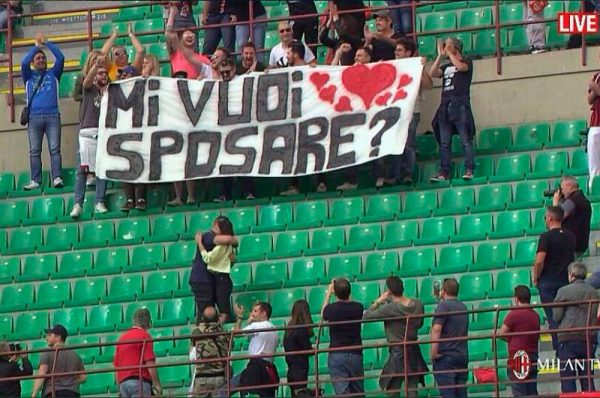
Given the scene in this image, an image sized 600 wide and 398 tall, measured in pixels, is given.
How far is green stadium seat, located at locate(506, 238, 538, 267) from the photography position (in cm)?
2688

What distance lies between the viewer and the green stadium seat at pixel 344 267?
1089 inches

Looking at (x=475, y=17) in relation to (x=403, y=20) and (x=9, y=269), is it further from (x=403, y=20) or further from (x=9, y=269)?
(x=9, y=269)

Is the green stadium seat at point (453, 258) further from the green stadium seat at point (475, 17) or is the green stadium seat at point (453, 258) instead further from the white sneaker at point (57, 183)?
the white sneaker at point (57, 183)

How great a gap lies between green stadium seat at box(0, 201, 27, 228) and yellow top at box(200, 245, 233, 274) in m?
4.22

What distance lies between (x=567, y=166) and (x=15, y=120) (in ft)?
23.6

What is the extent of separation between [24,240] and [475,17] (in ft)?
20.4

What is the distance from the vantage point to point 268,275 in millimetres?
27969

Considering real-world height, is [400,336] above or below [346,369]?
above

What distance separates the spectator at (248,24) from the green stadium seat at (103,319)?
475cm

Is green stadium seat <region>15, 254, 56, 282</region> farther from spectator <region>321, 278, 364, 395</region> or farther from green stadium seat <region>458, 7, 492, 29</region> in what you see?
green stadium seat <region>458, 7, 492, 29</region>

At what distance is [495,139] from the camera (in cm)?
3002

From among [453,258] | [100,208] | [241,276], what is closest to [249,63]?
[100,208]

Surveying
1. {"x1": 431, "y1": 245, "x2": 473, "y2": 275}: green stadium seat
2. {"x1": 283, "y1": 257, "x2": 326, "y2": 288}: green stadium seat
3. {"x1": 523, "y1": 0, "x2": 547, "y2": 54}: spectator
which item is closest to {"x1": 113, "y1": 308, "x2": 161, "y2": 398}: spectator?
{"x1": 283, "y1": 257, "x2": 326, "y2": 288}: green stadium seat

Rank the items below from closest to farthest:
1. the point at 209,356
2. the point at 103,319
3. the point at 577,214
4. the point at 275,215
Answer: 1. the point at 209,356
2. the point at 577,214
3. the point at 103,319
4. the point at 275,215
